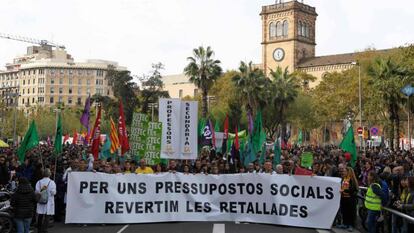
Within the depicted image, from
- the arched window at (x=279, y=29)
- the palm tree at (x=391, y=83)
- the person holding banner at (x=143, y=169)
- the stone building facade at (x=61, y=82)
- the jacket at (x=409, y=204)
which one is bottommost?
the jacket at (x=409, y=204)

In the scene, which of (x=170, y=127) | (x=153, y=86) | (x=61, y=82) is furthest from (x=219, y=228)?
(x=61, y=82)

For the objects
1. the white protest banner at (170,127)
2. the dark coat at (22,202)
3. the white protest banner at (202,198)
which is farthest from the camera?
the white protest banner at (170,127)

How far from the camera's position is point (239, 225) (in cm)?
1217

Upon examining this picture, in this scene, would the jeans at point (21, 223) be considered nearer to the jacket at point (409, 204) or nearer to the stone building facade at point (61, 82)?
the jacket at point (409, 204)

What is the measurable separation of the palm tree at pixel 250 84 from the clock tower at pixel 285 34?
5235 centimetres

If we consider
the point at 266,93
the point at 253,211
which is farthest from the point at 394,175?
the point at 266,93

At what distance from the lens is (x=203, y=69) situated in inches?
2144

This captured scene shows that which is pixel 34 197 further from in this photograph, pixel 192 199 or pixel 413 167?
pixel 413 167

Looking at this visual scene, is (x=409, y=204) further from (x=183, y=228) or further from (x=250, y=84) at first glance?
(x=250, y=84)

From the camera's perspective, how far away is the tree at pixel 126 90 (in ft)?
234

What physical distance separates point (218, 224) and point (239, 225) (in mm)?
493

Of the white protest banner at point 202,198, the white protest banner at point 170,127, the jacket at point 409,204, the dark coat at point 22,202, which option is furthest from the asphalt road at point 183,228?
the white protest banner at point 170,127

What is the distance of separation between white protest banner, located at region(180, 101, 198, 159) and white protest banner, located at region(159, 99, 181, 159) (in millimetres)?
111

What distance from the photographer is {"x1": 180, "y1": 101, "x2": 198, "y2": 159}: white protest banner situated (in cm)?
1472
